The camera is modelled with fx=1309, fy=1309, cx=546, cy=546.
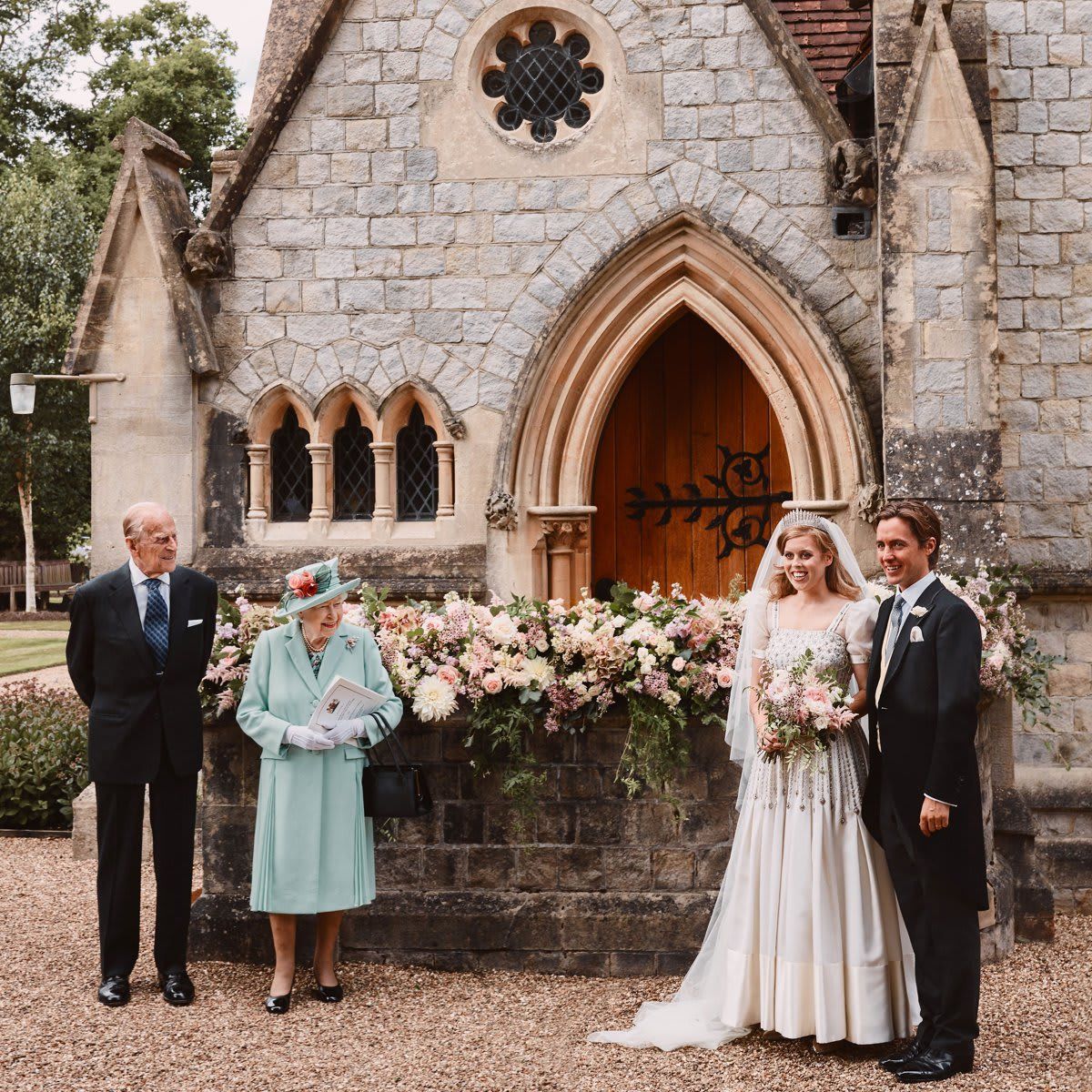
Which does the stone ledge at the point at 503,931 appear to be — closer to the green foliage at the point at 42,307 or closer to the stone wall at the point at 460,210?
the stone wall at the point at 460,210

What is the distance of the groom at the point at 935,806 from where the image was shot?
4.03 meters

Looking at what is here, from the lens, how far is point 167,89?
2712cm

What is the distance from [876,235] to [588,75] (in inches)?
82.5

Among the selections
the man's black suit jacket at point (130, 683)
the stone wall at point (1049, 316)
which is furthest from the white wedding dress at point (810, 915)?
the stone wall at point (1049, 316)

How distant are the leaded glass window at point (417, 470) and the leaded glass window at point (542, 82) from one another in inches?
77.3

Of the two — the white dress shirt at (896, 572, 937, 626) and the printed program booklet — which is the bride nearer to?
the white dress shirt at (896, 572, 937, 626)

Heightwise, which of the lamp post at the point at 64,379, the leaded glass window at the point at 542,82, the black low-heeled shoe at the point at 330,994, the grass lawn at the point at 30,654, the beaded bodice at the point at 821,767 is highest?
the leaded glass window at the point at 542,82

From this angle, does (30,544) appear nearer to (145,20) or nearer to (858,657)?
(145,20)

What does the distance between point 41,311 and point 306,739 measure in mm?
23380

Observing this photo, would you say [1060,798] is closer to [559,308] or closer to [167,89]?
[559,308]

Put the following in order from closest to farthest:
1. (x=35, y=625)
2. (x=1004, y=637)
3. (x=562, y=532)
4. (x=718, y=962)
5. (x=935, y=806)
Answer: (x=935, y=806) < (x=718, y=962) < (x=1004, y=637) < (x=562, y=532) < (x=35, y=625)

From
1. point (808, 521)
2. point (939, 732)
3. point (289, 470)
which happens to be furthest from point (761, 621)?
point (289, 470)

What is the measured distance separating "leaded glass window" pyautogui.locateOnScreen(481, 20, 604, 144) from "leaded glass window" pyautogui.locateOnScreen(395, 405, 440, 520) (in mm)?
1963

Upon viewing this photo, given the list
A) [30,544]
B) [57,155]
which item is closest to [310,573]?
[30,544]
